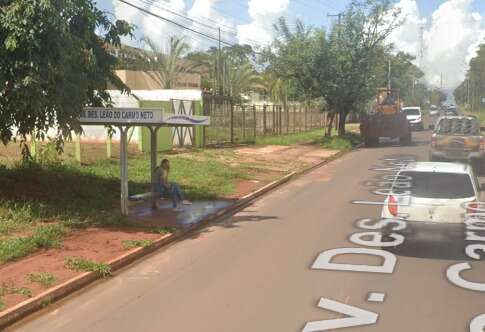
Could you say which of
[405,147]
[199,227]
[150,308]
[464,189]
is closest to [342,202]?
[199,227]

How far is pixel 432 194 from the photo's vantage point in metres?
9.06

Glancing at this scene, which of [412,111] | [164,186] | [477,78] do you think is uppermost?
[477,78]

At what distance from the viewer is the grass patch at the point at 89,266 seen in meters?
7.96

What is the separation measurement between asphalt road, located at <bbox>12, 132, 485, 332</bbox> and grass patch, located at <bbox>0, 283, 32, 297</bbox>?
36 cm

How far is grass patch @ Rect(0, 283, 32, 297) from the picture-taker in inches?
268

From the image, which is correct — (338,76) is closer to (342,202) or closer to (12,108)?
(342,202)

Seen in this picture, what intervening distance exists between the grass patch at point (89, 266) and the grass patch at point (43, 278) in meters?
0.46

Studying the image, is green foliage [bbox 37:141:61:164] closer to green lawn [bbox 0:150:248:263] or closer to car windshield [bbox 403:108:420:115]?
green lawn [bbox 0:150:248:263]

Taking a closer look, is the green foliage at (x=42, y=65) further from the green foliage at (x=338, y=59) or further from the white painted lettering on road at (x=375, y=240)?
the green foliage at (x=338, y=59)

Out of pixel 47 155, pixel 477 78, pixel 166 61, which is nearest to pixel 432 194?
pixel 47 155

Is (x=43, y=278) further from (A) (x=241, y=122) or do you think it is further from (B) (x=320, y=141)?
(B) (x=320, y=141)

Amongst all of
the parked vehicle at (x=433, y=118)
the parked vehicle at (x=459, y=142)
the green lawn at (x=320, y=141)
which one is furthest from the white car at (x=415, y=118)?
the parked vehicle at (x=459, y=142)

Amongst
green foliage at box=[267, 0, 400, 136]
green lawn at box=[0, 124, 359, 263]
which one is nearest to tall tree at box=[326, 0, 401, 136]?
green foliage at box=[267, 0, 400, 136]

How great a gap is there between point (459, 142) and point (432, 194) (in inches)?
396
